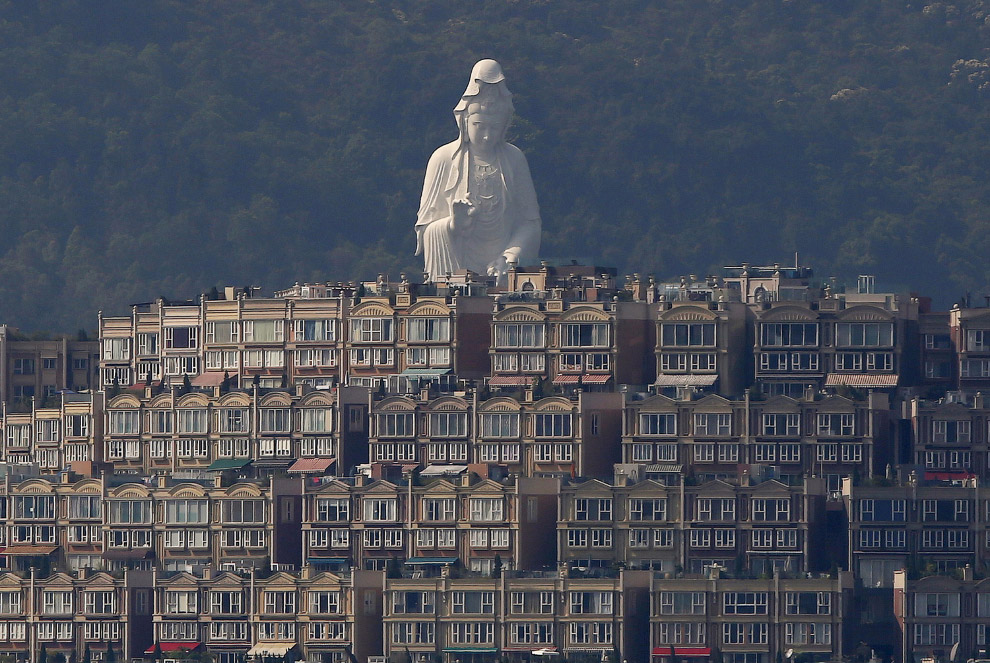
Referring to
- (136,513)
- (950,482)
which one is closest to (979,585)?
(950,482)

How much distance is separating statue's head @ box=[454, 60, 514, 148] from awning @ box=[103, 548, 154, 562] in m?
25.1

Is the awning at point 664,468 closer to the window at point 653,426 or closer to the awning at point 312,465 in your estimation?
the window at point 653,426

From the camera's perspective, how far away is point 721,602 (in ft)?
561

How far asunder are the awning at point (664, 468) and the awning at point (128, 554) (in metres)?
18.3

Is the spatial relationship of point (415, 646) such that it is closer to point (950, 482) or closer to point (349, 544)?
point (349, 544)

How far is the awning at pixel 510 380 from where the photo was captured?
184000 mm

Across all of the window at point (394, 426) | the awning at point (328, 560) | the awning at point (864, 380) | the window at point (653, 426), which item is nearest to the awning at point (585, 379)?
the window at point (653, 426)

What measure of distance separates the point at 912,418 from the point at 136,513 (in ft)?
92.4

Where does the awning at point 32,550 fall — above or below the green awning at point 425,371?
below

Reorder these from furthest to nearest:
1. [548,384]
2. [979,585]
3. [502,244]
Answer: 1. [502,244]
2. [548,384]
3. [979,585]

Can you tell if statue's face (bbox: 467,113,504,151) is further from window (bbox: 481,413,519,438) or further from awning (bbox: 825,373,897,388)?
awning (bbox: 825,373,897,388)

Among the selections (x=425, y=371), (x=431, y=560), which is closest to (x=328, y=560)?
(x=431, y=560)

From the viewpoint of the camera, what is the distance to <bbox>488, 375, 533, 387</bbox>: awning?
184000mm

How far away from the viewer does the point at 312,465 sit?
7180 inches
